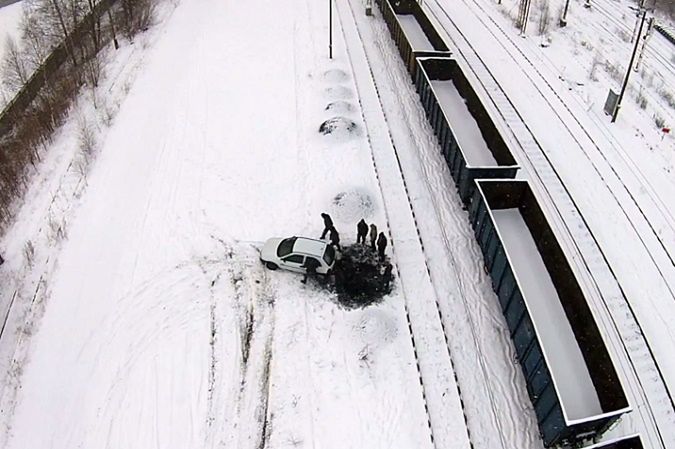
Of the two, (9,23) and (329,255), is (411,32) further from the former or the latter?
(9,23)

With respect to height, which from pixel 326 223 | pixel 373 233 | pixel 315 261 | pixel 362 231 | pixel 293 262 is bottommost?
pixel 293 262

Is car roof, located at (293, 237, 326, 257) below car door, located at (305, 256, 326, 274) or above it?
above

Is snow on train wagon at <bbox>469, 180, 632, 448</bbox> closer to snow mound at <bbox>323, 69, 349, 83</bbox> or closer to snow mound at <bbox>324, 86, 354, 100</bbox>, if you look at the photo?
snow mound at <bbox>324, 86, 354, 100</bbox>

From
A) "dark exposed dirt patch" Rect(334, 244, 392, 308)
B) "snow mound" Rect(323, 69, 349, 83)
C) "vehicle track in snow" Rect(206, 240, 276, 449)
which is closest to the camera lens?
"vehicle track in snow" Rect(206, 240, 276, 449)

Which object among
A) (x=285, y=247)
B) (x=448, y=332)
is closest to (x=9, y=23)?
(x=285, y=247)

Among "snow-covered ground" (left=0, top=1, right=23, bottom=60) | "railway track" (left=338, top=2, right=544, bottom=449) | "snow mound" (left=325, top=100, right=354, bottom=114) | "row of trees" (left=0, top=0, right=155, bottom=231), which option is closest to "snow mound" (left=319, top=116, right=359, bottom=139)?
"snow mound" (left=325, top=100, right=354, bottom=114)
